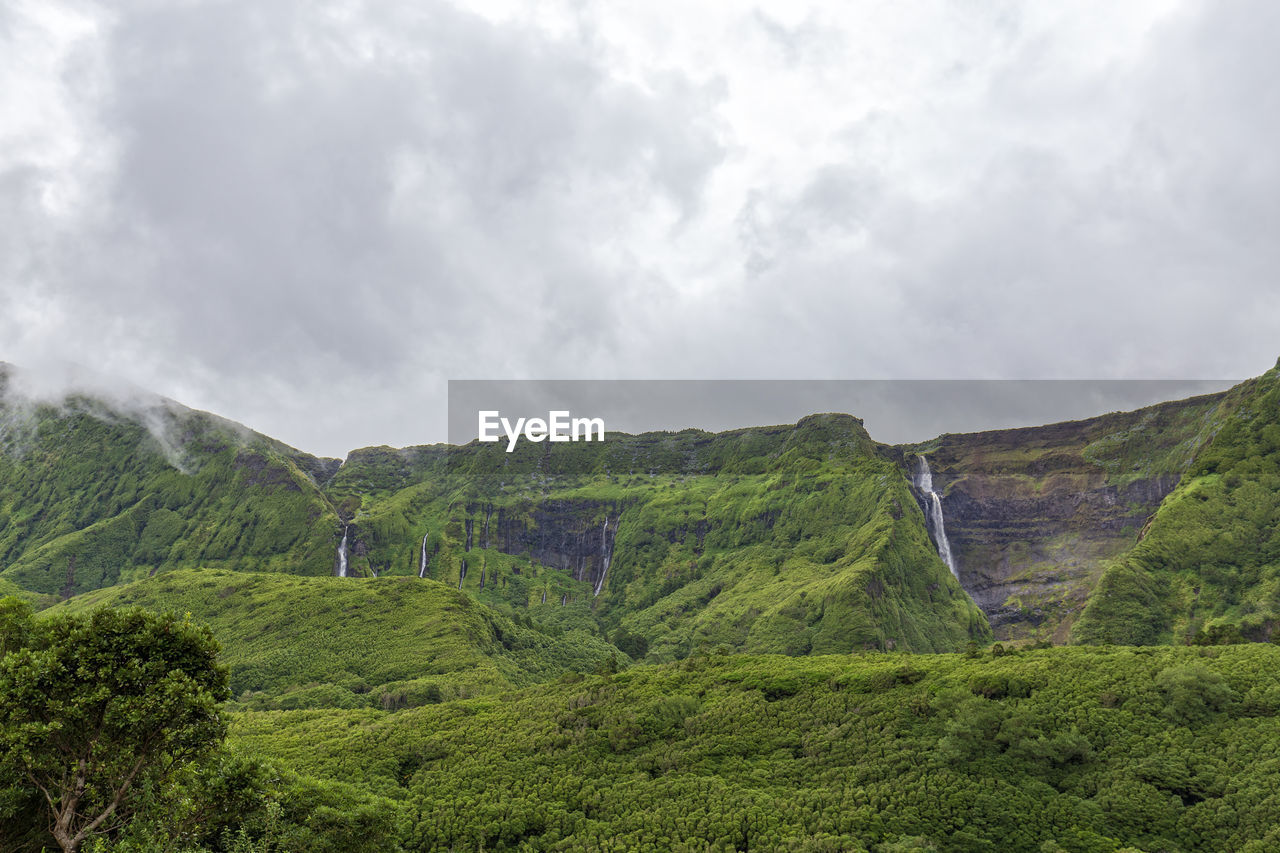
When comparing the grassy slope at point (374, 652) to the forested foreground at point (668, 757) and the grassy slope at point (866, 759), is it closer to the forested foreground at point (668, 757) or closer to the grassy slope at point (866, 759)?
the forested foreground at point (668, 757)

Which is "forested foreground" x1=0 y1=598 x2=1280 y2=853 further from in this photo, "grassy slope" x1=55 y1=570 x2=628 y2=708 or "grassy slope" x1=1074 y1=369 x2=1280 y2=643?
"grassy slope" x1=1074 y1=369 x2=1280 y2=643

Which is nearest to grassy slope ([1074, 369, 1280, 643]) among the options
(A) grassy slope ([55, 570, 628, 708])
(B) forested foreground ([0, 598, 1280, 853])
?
(B) forested foreground ([0, 598, 1280, 853])

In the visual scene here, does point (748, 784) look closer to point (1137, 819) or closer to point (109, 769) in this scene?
point (1137, 819)

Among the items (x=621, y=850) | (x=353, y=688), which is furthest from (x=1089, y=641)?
(x=353, y=688)

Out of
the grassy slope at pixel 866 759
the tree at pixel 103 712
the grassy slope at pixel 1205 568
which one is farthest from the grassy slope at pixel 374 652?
the grassy slope at pixel 1205 568

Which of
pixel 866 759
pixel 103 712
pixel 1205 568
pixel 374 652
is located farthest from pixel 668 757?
pixel 1205 568
